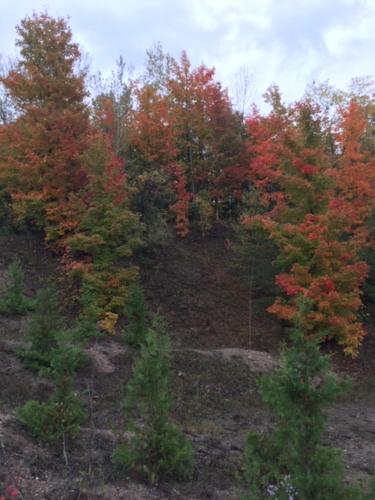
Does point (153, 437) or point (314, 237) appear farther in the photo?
point (314, 237)

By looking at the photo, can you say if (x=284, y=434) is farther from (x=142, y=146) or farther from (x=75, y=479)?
(x=142, y=146)

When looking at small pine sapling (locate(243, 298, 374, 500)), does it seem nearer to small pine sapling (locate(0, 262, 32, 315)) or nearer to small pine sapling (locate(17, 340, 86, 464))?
small pine sapling (locate(17, 340, 86, 464))

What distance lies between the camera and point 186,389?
40.5ft

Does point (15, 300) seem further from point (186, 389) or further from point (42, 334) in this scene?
point (186, 389)

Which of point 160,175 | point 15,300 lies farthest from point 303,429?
point 160,175

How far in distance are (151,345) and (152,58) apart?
2827 centimetres

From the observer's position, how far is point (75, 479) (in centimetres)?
671

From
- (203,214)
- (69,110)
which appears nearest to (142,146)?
(203,214)

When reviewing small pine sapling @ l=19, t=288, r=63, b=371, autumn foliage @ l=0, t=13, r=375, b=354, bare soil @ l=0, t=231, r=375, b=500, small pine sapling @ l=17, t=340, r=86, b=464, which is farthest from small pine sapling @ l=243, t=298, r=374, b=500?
autumn foliage @ l=0, t=13, r=375, b=354

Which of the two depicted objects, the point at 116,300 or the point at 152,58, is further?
the point at 152,58

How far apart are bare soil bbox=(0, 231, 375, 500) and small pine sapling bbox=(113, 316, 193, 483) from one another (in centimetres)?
18

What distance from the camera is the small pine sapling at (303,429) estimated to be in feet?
16.3

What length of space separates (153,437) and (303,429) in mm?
2431

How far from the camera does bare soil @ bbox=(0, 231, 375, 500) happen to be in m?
6.86
